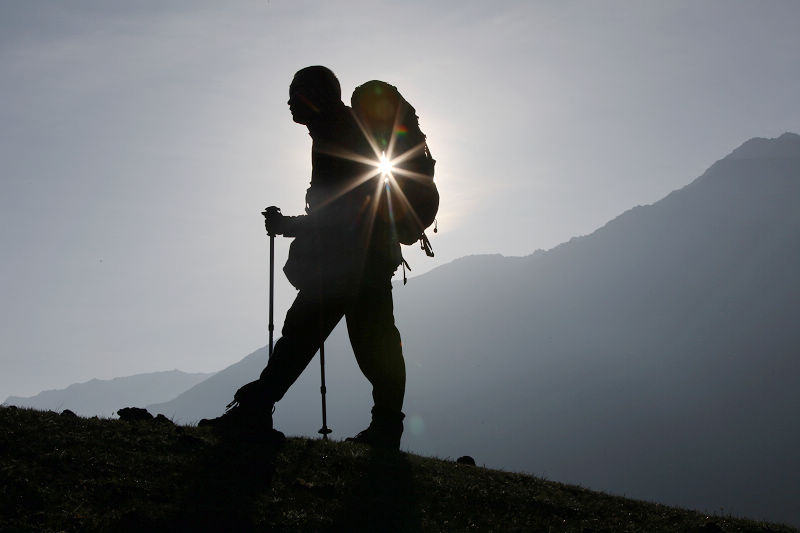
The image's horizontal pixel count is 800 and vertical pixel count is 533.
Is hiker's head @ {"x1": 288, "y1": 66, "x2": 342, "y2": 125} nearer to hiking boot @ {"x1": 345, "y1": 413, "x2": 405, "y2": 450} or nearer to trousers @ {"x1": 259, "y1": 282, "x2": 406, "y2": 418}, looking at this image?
trousers @ {"x1": 259, "y1": 282, "x2": 406, "y2": 418}

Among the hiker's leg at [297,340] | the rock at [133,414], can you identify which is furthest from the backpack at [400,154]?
the rock at [133,414]

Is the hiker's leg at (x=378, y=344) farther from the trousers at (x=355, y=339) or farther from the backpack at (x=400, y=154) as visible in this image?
the backpack at (x=400, y=154)

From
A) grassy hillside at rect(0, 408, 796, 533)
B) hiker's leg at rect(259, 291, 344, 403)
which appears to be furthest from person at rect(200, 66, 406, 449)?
grassy hillside at rect(0, 408, 796, 533)

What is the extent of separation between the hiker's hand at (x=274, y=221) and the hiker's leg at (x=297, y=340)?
1.00m

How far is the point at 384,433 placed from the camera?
1190cm

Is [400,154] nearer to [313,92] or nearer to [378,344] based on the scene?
[313,92]

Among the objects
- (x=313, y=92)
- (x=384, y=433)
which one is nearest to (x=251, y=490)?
(x=384, y=433)

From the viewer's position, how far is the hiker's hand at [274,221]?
1164 centimetres

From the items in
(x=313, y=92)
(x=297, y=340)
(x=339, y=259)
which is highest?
(x=313, y=92)

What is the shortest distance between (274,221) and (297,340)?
1758 mm

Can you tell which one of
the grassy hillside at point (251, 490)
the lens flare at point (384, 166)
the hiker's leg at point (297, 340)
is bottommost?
the grassy hillside at point (251, 490)

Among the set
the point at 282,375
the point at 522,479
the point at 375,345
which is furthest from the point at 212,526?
the point at 522,479

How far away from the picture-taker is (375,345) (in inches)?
464

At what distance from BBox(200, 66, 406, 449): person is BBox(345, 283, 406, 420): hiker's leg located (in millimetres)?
15
